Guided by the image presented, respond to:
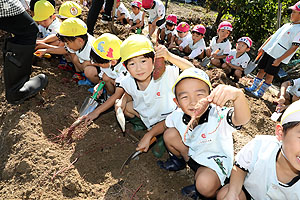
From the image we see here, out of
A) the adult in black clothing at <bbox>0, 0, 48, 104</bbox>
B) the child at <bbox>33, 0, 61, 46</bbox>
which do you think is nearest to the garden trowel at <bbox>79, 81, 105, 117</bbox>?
the adult in black clothing at <bbox>0, 0, 48, 104</bbox>

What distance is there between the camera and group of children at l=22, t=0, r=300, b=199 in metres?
1.39

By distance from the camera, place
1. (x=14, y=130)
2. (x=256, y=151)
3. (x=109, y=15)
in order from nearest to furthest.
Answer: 1. (x=256, y=151)
2. (x=14, y=130)
3. (x=109, y=15)

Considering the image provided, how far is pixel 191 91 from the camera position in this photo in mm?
1562

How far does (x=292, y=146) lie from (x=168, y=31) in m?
4.68

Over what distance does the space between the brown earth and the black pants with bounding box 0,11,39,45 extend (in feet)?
2.24

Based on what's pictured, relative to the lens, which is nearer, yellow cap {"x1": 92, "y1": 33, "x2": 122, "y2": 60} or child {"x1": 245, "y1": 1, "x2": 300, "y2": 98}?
yellow cap {"x1": 92, "y1": 33, "x2": 122, "y2": 60}

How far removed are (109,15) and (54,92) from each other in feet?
8.17

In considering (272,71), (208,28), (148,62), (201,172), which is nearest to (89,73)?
(148,62)

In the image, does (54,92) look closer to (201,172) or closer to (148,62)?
(148,62)

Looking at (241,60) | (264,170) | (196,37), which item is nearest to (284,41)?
(241,60)

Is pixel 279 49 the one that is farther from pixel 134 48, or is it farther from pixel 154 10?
pixel 154 10

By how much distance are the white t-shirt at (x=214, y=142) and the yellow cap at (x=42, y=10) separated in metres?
2.48

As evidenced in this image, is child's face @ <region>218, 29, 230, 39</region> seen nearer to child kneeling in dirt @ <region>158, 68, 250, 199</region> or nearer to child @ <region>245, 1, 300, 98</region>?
child @ <region>245, 1, 300, 98</region>

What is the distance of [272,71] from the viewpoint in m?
3.74
